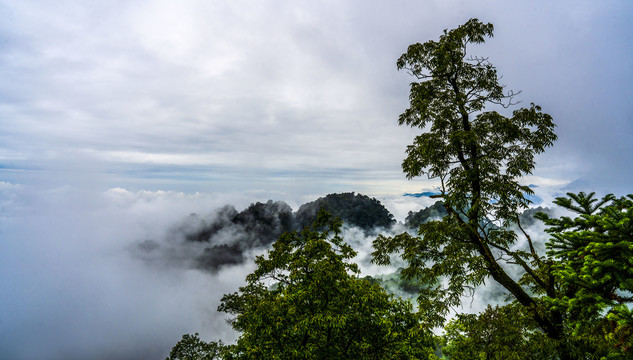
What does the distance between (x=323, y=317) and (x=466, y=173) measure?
6.56 metres

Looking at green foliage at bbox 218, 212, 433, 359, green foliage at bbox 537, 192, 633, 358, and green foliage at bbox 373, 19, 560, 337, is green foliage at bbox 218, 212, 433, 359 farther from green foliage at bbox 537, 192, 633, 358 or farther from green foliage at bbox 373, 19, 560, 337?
green foliage at bbox 537, 192, 633, 358

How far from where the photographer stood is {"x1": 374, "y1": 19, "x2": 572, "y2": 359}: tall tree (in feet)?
29.2

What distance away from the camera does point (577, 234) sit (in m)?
5.83

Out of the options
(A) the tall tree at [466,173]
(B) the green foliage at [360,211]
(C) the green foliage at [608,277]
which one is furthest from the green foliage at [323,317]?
(B) the green foliage at [360,211]

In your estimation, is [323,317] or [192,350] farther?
[192,350]

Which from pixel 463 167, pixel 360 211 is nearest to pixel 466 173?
pixel 463 167

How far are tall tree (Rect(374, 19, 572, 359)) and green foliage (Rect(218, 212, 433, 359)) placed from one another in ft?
4.21

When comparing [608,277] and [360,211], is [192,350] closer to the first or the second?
[608,277]

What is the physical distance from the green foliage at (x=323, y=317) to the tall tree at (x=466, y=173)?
1.28 m

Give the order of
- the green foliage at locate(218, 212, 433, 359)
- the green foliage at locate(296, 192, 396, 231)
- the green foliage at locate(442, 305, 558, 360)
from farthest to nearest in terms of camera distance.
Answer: the green foliage at locate(296, 192, 396, 231) → the green foliage at locate(218, 212, 433, 359) → the green foliage at locate(442, 305, 558, 360)

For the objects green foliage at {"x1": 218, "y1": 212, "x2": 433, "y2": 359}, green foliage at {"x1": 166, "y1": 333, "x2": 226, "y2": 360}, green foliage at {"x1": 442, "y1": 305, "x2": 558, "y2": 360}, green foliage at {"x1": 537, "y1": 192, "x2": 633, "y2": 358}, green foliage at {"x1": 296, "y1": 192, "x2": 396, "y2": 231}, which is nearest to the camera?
green foliage at {"x1": 537, "y1": 192, "x2": 633, "y2": 358}

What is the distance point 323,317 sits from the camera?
348 inches

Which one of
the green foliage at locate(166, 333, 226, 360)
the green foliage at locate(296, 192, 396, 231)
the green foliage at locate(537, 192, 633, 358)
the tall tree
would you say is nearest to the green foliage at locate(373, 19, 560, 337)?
the tall tree

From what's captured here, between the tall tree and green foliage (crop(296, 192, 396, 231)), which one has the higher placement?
the tall tree
